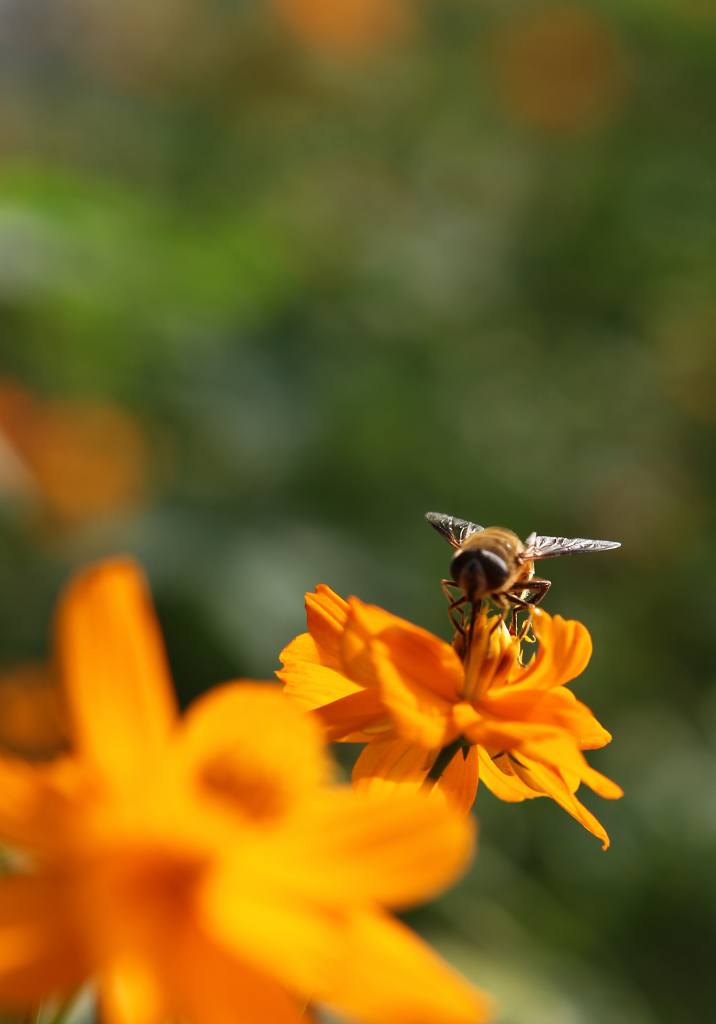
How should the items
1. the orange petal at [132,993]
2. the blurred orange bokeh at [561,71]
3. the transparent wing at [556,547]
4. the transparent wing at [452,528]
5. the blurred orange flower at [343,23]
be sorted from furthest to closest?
the blurred orange flower at [343,23], the blurred orange bokeh at [561,71], the transparent wing at [452,528], the transparent wing at [556,547], the orange petal at [132,993]

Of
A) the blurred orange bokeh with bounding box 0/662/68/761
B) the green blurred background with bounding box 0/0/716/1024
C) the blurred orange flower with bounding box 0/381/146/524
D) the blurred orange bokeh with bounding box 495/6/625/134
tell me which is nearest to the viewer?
the blurred orange bokeh with bounding box 0/662/68/761

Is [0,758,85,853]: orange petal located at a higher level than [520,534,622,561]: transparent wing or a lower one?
higher

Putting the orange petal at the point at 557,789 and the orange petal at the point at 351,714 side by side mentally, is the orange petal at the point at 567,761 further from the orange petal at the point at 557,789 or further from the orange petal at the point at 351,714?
the orange petal at the point at 351,714

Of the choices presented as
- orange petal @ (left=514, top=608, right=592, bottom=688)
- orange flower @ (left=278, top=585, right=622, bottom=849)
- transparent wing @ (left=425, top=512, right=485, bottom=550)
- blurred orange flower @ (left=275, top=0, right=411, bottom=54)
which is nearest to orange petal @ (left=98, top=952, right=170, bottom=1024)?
orange flower @ (left=278, top=585, right=622, bottom=849)

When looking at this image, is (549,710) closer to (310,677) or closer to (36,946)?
(310,677)

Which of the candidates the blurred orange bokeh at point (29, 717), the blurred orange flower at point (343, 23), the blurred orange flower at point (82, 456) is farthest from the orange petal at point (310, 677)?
the blurred orange flower at point (343, 23)

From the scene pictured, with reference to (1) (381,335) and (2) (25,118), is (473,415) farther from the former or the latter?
(2) (25,118)

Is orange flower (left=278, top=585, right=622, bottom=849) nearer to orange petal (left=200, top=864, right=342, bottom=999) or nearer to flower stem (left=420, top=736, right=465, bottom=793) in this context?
flower stem (left=420, top=736, right=465, bottom=793)

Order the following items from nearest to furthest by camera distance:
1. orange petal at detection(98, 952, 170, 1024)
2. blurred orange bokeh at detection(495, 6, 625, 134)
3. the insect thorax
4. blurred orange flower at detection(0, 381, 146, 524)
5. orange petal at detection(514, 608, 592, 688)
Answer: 1. orange petal at detection(98, 952, 170, 1024)
2. orange petal at detection(514, 608, 592, 688)
3. the insect thorax
4. blurred orange flower at detection(0, 381, 146, 524)
5. blurred orange bokeh at detection(495, 6, 625, 134)
